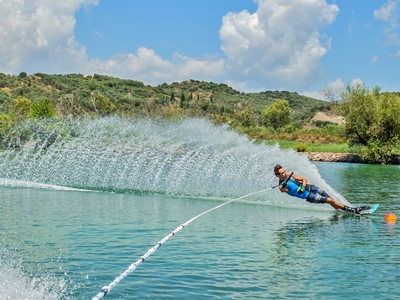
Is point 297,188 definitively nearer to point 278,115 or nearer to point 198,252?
point 198,252

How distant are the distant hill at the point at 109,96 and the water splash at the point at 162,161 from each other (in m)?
53.5

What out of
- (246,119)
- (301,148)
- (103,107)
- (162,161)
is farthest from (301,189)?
(246,119)

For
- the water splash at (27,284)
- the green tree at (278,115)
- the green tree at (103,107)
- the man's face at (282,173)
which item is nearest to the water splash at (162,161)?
the man's face at (282,173)

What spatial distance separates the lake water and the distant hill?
5570cm

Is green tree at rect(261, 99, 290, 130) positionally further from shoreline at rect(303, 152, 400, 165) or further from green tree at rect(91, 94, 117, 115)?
shoreline at rect(303, 152, 400, 165)

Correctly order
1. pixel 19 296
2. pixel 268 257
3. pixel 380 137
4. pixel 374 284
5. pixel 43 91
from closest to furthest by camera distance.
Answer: pixel 19 296 < pixel 374 284 < pixel 268 257 < pixel 380 137 < pixel 43 91

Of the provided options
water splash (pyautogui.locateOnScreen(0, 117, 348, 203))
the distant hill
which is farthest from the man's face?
the distant hill

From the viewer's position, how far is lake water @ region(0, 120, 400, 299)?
7.94 m

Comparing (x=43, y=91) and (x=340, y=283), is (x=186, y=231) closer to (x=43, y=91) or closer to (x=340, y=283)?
(x=340, y=283)

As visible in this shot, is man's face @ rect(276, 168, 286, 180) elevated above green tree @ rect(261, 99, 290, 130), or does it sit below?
below

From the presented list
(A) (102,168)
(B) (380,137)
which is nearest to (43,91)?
(B) (380,137)

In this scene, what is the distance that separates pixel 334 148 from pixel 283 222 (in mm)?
47727

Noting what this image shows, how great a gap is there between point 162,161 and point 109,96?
88.9 m

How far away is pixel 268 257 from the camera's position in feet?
31.9
